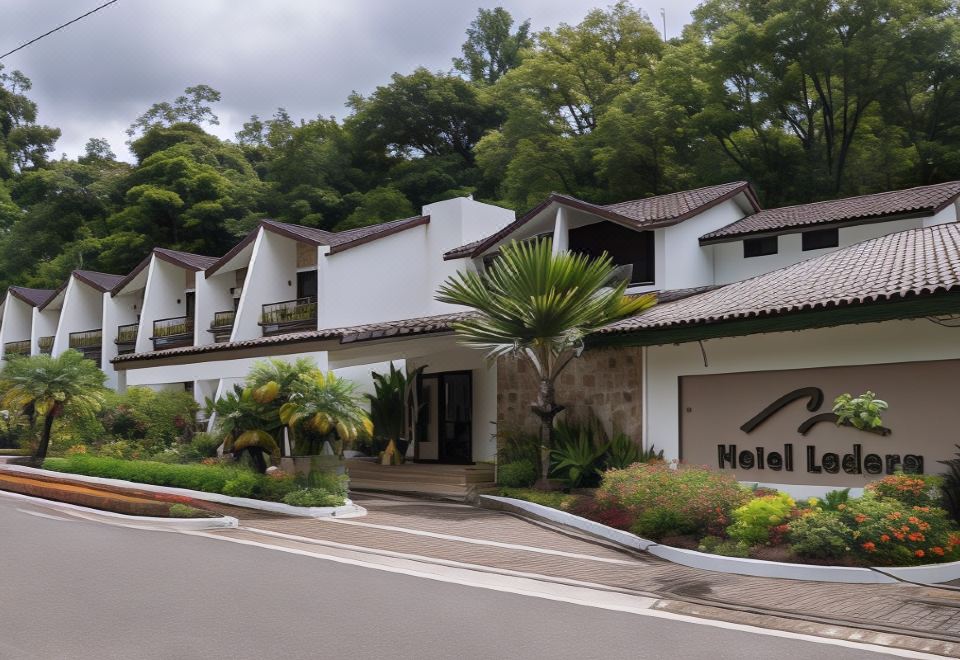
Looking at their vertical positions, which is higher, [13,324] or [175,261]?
[175,261]

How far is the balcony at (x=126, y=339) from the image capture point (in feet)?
129

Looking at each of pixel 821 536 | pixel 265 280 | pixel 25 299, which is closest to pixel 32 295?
pixel 25 299

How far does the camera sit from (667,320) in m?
16.0

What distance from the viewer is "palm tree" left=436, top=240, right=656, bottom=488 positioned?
1680cm

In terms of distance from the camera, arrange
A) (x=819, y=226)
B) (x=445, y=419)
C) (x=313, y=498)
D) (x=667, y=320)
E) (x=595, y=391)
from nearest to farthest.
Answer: (x=667, y=320), (x=313, y=498), (x=595, y=391), (x=819, y=226), (x=445, y=419)

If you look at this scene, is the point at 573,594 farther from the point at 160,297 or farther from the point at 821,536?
the point at 160,297

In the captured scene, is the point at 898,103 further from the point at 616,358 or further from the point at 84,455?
the point at 84,455

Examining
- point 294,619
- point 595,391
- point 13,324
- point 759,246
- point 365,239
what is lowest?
point 294,619

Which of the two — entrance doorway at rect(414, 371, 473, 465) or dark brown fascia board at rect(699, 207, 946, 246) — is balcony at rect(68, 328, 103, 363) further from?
dark brown fascia board at rect(699, 207, 946, 246)

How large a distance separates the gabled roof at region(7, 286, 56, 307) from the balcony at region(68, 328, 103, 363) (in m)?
4.03

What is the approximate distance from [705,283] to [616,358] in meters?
6.81

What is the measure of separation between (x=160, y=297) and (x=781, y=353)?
29387mm

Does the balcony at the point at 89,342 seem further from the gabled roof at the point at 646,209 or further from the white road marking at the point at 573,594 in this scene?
the white road marking at the point at 573,594

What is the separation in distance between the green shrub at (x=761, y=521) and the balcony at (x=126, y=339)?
32241mm
